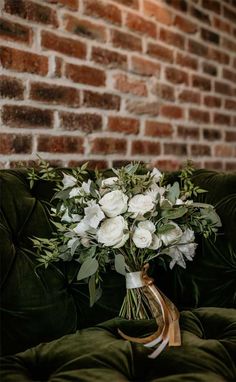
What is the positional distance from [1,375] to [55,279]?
328 mm

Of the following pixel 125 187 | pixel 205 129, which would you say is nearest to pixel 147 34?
pixel 205 129

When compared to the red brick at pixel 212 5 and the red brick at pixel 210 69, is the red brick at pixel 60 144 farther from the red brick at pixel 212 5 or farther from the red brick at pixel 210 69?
the red brick at pixel 212 5

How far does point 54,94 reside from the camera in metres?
1.69

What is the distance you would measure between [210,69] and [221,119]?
0.28m

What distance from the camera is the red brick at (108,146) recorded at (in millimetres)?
1853

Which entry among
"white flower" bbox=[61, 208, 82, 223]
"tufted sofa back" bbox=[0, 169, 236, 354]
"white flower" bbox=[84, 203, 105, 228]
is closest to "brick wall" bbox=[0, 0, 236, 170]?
"tufted sofa back" bbox=[0, 169, 236, 354]

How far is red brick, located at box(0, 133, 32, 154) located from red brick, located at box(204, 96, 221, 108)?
1168mm

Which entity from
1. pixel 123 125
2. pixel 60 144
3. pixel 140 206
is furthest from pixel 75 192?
pixel 123 125

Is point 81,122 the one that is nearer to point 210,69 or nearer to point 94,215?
point 94,215

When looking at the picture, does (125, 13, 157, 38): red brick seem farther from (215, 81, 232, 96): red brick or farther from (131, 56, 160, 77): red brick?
(215, 81, 232, 96): red brick

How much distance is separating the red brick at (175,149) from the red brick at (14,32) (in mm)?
862

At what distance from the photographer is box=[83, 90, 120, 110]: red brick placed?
182 cm

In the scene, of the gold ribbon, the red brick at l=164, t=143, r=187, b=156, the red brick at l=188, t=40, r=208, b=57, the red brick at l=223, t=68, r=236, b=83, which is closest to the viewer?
the gold ribbon

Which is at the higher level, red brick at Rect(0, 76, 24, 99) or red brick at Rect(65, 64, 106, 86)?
red brick at Rect(65, 64, 106, 86)
